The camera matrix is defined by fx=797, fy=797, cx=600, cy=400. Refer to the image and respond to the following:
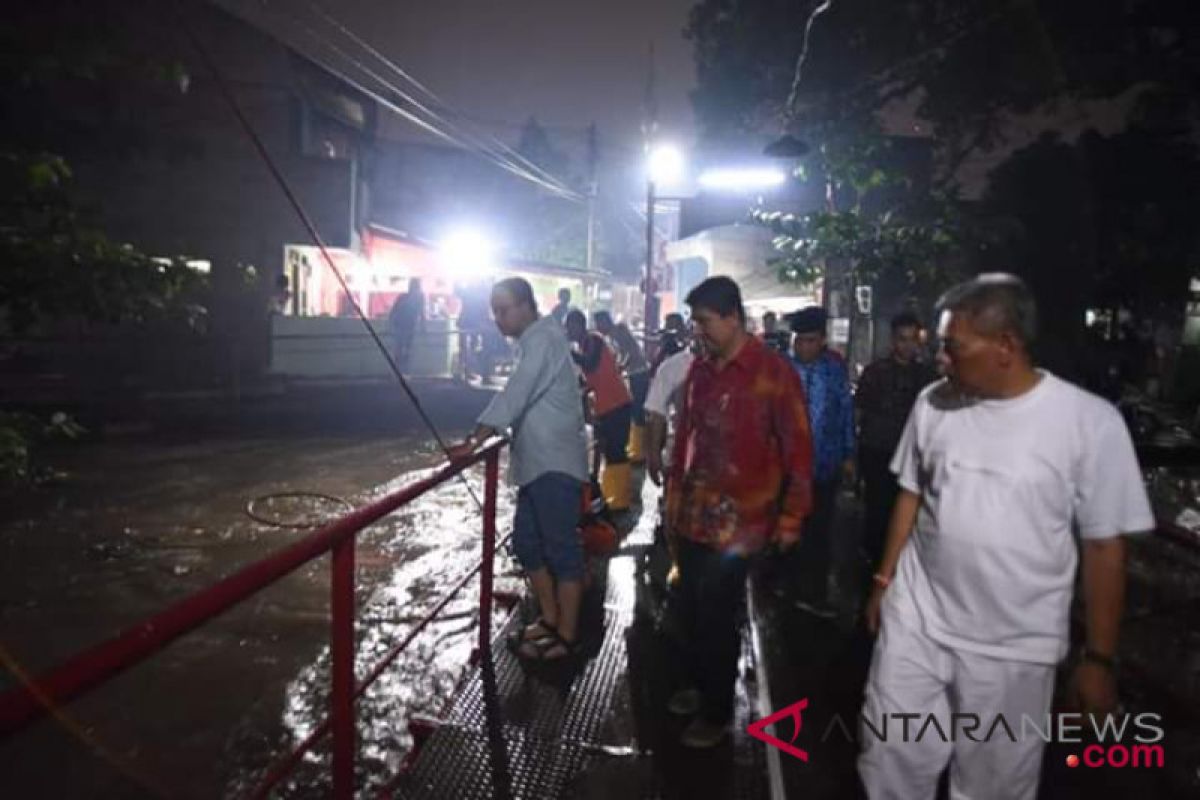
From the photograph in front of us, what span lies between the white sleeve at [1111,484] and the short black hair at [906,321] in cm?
340

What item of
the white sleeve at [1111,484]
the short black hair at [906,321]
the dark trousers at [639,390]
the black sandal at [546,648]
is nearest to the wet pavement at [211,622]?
the black sandal at [546,648]

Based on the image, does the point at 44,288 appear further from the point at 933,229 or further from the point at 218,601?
the point at 933,229

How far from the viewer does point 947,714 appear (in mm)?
2391

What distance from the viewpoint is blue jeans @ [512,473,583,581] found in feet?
13.4

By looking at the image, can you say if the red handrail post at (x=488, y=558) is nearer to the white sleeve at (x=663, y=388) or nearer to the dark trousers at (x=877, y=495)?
the white sleeve at (x=663, y=388)

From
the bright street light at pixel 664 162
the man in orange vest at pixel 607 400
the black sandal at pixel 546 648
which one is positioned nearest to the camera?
the black sandal at pixel 546 648

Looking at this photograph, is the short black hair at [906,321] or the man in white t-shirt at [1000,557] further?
the short black hair at [906,321]

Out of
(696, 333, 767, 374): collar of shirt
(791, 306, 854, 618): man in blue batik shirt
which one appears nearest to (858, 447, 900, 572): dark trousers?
(791, 306, 854, 618): man in blue batik shirt

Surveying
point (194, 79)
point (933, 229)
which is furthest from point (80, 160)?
point (194, 79)

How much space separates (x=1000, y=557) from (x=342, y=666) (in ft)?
6.79

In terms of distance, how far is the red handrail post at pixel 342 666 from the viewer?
2.59 m

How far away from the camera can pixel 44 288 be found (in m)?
3.76

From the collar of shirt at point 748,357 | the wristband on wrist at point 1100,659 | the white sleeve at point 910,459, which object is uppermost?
the collar of shirt at point 748,357

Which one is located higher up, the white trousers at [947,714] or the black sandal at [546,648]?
the white trousers at [947,714]
